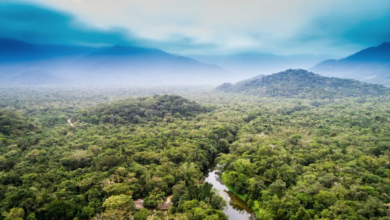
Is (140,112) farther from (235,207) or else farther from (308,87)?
(308,87)

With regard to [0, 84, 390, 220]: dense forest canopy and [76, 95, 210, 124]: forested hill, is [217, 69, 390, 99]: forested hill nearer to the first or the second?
[0, 84, 390, 220]: dense forest canopy

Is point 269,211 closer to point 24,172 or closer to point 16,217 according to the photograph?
point 16,217

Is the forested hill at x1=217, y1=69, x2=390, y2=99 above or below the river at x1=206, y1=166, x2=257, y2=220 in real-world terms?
above

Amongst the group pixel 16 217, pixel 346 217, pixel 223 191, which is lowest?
pixel 223 191

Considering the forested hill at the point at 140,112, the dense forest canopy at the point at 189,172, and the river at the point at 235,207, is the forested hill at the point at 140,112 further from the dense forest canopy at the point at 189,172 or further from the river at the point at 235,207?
the river at the point at 235,207

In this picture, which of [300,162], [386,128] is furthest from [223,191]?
[386,128]

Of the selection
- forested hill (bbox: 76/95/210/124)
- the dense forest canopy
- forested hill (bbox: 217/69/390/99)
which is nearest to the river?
the dense forest canopy
